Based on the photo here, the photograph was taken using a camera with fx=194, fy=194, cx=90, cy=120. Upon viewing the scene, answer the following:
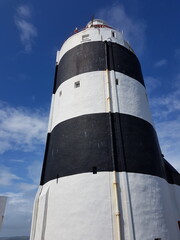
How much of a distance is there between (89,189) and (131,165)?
2.25 metres

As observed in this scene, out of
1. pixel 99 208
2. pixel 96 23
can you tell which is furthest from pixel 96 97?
pixel 96 23

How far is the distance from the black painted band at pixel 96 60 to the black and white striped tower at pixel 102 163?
0.06 metres

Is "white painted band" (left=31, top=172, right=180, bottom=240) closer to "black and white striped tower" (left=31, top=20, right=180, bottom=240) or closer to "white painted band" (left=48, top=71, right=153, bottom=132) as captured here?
"black and white striped tower" (left=31, top=20, right=180, bottom=240)

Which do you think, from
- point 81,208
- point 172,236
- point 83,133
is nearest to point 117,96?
point 83,133

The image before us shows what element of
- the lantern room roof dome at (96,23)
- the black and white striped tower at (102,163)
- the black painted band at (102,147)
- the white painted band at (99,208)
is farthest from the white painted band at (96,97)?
the lantern room roof dome at (96,23)

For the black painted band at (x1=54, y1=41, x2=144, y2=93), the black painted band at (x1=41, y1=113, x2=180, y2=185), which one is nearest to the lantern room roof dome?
the black painted band at (x1=54, y1=41, x2=144, y2=93)

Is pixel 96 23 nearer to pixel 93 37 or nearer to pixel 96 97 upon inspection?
pixel 93 37

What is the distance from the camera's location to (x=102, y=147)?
928 centimetres

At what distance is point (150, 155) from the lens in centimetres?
984

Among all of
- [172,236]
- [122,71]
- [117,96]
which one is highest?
[122,71]

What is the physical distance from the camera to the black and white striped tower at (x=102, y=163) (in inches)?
306

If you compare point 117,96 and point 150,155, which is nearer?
point 150,155

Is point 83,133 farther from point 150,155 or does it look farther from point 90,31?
point 90,31

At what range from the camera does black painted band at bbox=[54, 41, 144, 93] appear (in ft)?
39.9
